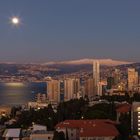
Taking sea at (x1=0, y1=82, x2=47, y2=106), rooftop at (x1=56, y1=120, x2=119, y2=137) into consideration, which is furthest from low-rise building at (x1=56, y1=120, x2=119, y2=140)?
sea at (x1=0, y1=82, x2=47, y2=106)

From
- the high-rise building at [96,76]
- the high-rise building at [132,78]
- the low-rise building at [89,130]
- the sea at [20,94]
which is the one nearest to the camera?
the low-rise building at [89,130]

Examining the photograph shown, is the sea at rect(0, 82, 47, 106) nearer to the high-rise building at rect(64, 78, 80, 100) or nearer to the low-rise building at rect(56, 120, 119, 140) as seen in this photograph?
the high-rise building at rect(64, 78, 80, 100)

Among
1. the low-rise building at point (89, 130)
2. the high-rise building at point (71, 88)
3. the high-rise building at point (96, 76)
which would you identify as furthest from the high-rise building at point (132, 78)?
the low-rise building at point (89, 130)

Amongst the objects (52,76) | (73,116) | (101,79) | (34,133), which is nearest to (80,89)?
(101,79)

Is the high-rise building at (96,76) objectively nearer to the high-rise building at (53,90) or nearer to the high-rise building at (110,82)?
the high-rise building at (110,82)

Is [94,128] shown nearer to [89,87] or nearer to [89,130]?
[89,130]

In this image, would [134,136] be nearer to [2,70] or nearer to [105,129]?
[105,129]

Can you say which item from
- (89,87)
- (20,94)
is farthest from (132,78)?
(20,94)

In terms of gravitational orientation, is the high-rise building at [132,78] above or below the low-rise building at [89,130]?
above

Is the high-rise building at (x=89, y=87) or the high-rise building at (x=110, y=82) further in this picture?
the high-rise building at (x=110, y=82)
